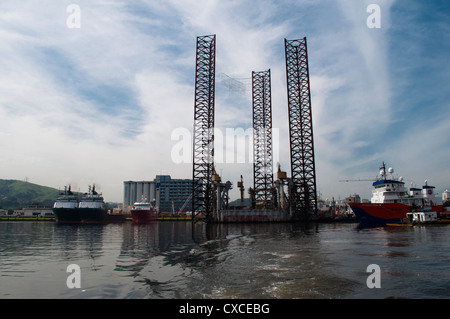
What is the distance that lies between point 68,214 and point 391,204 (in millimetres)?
62450

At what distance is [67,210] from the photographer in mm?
59281

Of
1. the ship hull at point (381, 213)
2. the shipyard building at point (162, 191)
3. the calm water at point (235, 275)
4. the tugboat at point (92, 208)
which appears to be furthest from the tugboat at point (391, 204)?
the shipyard building at point (162, 191)

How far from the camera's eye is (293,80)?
165 feet

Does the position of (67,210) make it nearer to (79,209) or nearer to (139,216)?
(79,209)

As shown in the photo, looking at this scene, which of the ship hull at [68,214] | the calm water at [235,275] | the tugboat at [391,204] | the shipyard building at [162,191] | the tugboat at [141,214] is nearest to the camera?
the calm water at [235,275]

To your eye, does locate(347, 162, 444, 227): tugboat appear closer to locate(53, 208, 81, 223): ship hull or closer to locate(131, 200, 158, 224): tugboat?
locate(131, 200, 158, 224): tugboat

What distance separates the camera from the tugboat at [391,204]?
38.4 m

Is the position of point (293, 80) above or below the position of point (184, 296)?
above

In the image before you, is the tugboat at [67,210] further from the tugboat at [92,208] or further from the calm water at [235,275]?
the calm water at [235,275]

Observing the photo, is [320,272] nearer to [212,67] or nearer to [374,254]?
[374,254]

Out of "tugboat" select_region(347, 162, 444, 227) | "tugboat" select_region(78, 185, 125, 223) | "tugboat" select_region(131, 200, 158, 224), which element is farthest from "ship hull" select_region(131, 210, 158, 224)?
"tugboat" select_region(347, 162, 444, 227)

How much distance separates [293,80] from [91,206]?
5123 cm
